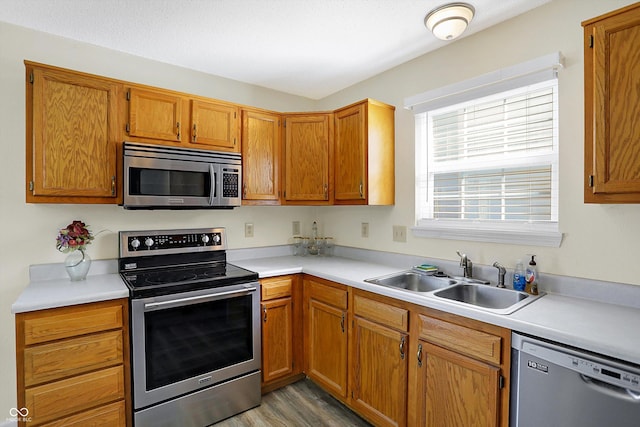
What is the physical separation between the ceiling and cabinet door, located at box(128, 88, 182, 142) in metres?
0.37

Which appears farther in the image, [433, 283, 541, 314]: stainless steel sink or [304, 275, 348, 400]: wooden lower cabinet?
[304, 275, 348, 400]: wooden lower cabinet

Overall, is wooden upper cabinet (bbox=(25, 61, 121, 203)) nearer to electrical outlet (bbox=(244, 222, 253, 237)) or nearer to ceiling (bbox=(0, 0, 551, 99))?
ceiling (bbox=(0, 0, 551, 99))

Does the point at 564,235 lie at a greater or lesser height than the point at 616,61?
lesser

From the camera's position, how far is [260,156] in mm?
2711

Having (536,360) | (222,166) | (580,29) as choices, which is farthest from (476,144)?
(222,166)

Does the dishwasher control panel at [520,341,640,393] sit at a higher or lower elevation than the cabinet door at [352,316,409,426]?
higher

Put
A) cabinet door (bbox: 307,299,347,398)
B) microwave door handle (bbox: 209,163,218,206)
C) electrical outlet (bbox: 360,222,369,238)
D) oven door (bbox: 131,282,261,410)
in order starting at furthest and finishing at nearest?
electrical outlet (bbox: 360,222,369,238) → microwave door handle (bbox: 209,163,218,206) → cabinet door (bbox: 307,299,347,398) → oven door (bbox: 131,282,261,410)

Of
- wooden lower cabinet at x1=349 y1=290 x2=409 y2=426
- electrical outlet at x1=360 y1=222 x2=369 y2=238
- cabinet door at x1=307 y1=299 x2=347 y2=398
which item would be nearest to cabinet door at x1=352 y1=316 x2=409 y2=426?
wooden lower cabinet at x1=349 y1=290 x2=409 y2=426

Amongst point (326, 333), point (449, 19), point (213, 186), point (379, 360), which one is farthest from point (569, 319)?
point (213, 186)

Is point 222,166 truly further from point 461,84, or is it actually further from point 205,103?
point 461,84

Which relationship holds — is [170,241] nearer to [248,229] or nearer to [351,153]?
[248,229]

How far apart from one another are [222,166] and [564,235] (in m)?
2.17

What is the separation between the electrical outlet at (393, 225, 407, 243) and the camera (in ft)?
8.39

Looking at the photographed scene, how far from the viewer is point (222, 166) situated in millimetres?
2430
